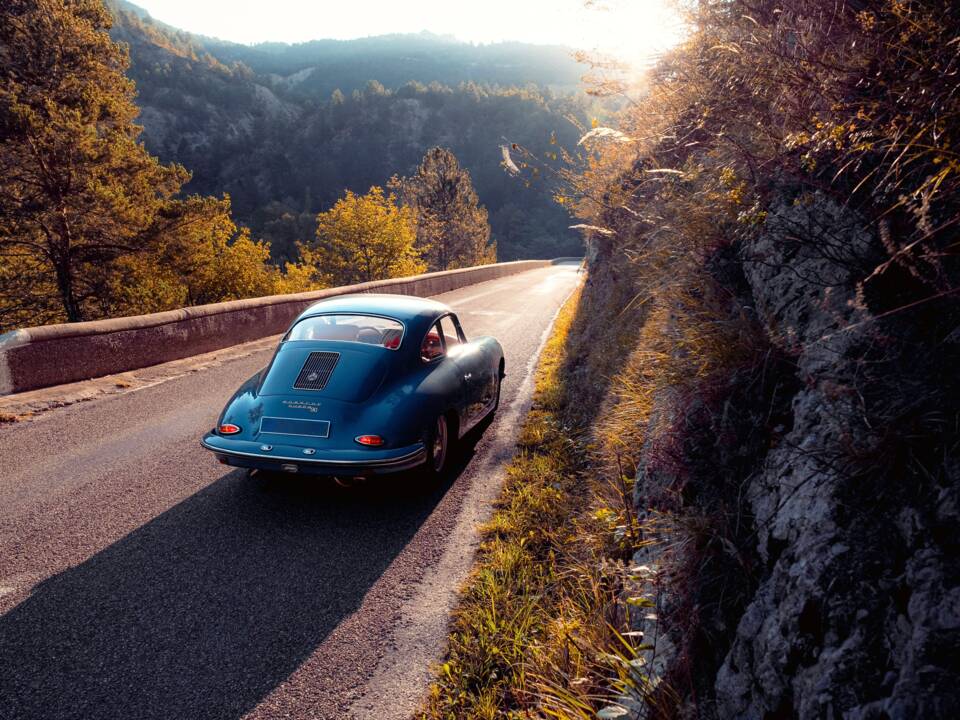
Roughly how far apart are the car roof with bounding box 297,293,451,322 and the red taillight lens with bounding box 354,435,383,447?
1.38 metres

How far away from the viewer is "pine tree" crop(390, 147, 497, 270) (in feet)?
179

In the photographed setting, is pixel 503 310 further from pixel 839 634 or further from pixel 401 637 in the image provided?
pixel 839 634

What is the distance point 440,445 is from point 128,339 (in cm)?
614

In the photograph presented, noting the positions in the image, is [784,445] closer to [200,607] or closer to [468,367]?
[200,607]

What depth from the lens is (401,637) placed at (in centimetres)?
299

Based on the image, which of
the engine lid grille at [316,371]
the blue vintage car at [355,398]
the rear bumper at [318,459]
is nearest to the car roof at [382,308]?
the blue vintage car at [355,398]

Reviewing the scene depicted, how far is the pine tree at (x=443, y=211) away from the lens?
5466cm

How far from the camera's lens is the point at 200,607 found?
3.09m

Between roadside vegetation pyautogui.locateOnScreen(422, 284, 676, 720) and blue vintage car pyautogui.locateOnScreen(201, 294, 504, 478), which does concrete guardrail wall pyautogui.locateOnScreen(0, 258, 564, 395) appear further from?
roadside vegetation pyautogui.locateOnScreen(422, 284, 676, 720)

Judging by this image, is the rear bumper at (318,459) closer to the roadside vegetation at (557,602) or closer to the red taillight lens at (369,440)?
the red taillight lens at (369,440)

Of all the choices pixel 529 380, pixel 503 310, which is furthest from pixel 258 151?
pixel 529 380

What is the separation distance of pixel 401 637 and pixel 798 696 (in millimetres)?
1963

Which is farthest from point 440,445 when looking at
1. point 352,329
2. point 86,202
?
point 86,202

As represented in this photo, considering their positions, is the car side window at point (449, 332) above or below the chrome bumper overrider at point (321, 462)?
above
